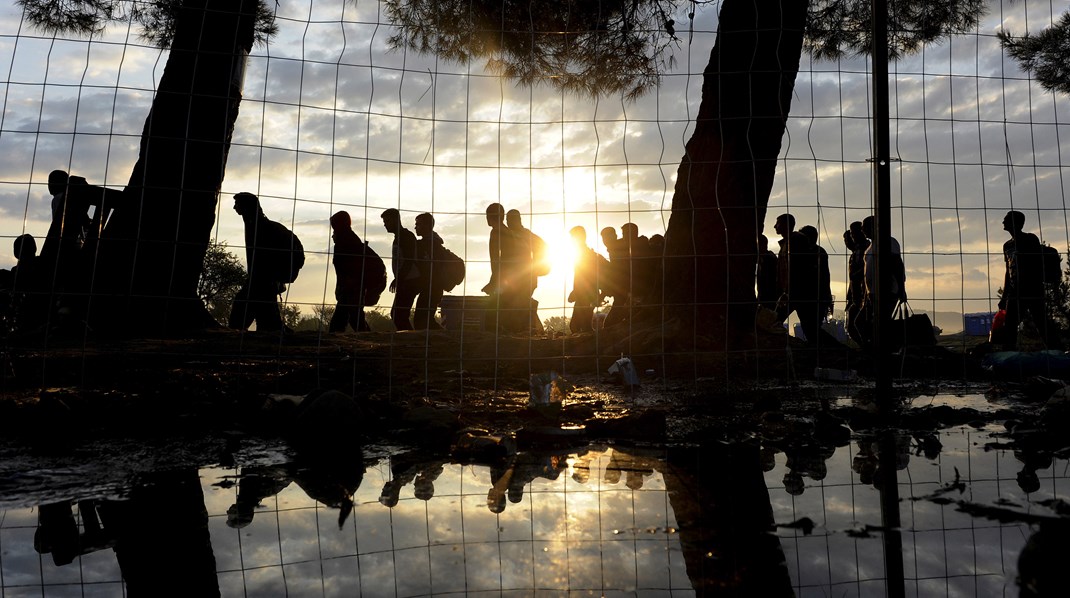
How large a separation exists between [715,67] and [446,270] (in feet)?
12.3

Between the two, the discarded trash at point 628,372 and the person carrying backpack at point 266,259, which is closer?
the discarded trash at point 628,372

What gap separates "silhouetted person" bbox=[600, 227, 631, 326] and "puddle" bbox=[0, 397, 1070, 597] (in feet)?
17.2

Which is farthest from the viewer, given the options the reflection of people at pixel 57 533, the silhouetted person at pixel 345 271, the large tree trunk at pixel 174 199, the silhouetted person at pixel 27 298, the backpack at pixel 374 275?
the backpack at pixel 374 275

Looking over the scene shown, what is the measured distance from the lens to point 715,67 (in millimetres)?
7062

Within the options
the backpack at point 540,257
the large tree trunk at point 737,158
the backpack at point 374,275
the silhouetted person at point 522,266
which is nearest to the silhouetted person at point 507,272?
the silhouetted person at point 522,266

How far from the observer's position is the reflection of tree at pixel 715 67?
6504 mm

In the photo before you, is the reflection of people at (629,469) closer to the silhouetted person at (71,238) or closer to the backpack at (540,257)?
the backpack at (540,257)

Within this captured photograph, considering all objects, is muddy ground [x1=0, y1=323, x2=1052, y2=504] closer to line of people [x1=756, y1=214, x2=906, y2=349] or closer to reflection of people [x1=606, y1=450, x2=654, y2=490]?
reflection of people [x1=606, y1=450, x2=654, y2=490]

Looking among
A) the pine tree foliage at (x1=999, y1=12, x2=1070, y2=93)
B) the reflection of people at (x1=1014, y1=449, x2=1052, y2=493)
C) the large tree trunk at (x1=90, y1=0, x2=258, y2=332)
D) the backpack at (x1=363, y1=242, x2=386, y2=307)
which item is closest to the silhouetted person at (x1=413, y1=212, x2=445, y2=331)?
the backpack at (x1=363, y1=242, x2=386, y2=307)

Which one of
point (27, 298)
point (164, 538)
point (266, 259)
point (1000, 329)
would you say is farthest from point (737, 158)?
point (27, 298)

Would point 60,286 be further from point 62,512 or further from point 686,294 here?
point 62,512

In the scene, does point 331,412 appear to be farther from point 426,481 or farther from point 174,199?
point 174,199

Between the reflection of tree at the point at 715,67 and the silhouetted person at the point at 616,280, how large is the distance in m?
1.02

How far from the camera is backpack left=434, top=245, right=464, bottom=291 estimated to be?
891cm
